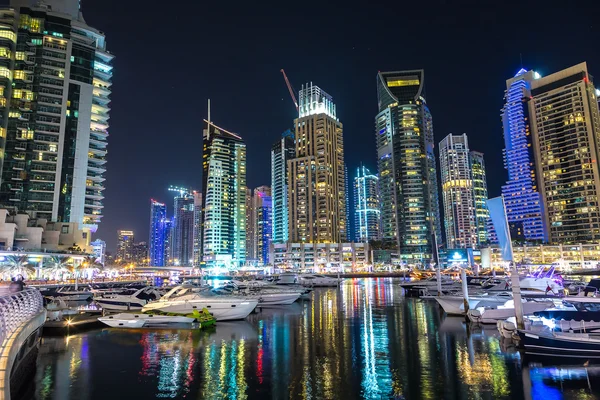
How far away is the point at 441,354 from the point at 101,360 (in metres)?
19.6

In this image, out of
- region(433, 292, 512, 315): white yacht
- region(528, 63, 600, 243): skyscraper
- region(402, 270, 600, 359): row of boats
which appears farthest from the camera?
region(528, 63, 600, 243): skyscraper

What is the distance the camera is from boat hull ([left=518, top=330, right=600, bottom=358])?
20344mm

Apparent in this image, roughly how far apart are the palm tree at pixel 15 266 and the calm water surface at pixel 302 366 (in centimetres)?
5289

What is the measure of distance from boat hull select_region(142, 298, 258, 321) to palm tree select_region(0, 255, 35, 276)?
168ft

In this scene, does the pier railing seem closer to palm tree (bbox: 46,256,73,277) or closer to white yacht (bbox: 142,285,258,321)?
white yacht (bbox: 142,285,258,321)

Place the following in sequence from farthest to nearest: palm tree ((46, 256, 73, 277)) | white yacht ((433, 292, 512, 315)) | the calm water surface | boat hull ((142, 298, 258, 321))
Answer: palm tree ((46, 256, 73, 277)) < white yacht ((433, 292, 512, 315)) < boat hull ((142, 298, 258, 321)) < the calm water surface

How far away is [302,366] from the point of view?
2055 cm

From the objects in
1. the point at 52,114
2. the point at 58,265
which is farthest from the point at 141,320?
the point at 52,114

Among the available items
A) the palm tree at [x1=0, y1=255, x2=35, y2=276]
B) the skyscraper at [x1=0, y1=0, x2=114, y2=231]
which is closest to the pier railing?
the palm tree at [x1=0, y1=255, x2=35, y2=276]

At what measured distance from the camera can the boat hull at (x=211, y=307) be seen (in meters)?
35.2

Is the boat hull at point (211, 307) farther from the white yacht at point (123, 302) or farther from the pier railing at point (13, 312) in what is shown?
the pier railing at point (13, 312)

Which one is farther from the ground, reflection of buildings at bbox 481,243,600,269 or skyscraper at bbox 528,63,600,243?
skyscraper at bbox 528,63,600,243

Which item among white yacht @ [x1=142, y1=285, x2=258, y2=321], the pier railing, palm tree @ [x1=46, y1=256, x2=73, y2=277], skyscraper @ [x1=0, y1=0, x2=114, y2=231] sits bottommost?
white yacht @ [x1=142, y1=285, x2=258, y2=321]

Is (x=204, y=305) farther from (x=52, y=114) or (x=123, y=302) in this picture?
(x=52, y=114)
